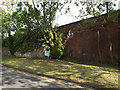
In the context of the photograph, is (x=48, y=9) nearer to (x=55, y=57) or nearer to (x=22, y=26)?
(x=22, y=26)

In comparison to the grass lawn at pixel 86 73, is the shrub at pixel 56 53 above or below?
above

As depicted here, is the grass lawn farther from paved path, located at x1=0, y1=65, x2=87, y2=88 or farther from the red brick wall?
the red brick wall

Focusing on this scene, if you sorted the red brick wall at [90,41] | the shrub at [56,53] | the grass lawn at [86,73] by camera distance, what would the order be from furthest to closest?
1. the shrub at [56,53]
2. the red brick wall at [90,41]
3. the grass lawn at [86,73]

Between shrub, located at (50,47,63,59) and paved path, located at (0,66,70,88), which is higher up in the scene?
shrub, located at (50,47,63,59)

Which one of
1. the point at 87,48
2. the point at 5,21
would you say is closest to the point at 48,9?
the point at 87,48

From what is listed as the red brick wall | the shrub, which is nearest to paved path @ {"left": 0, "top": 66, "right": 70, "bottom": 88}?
the red brick wall

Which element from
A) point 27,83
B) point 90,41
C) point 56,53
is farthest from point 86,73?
point 56,53

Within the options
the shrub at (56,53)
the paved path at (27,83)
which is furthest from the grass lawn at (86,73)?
the shrub at (56,53)

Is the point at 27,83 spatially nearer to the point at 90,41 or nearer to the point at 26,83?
the point at 26,83

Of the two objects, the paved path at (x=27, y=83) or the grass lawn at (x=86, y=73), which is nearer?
the paved path at (x=27, y=83)

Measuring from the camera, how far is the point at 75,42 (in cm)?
1317

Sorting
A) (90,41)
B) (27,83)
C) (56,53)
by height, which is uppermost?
(90,41)

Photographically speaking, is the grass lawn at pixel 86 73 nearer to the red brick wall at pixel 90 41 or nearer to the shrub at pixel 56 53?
the red brick wall at pixel 90 41

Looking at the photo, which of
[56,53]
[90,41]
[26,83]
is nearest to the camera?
[26,83]
